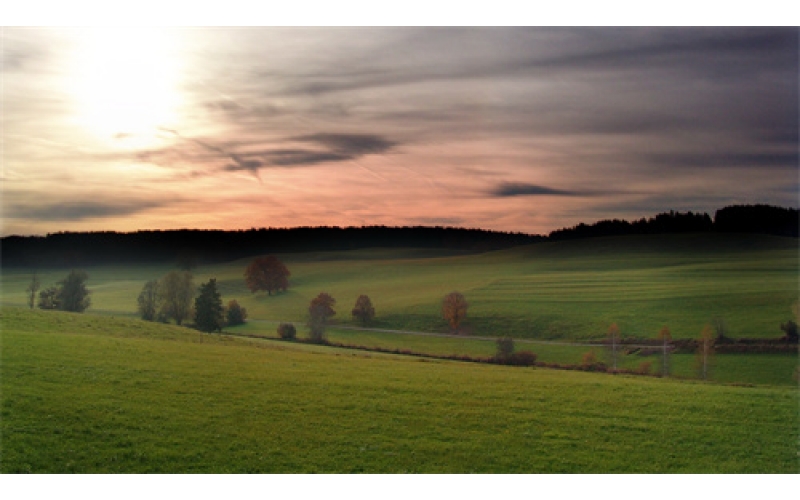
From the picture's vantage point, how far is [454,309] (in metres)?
26.8

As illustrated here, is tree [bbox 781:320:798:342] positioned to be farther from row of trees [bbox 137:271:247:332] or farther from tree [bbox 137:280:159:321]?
tree [bbox 137:280:159:321]

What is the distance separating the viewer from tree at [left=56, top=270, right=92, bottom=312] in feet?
78.8

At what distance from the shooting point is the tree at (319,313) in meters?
24.7

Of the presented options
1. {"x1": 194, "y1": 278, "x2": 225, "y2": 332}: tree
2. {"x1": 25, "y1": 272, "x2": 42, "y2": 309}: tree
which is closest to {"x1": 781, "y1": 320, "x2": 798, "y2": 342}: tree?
{"x1": 194, "y1": 278, "x2": 225, "y2": 332}: tree

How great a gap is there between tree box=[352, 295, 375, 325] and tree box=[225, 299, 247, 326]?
15.2 ft

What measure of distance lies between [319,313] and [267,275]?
2614mm

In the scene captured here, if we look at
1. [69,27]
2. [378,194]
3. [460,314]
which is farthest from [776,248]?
[69,27]

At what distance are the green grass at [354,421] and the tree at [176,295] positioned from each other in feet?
26.8

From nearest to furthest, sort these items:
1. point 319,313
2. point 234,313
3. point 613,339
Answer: point 613,339, point 234,313, point 319,313

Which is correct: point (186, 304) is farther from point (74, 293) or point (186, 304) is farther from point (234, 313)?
point (74, 293)

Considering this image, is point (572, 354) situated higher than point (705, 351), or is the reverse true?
point (705, 351)

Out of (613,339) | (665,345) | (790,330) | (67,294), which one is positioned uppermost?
(67,294)

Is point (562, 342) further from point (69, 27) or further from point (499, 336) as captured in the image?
point (69, 27)

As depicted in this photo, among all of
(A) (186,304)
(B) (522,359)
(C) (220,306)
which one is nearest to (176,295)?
(A) (186,304)
